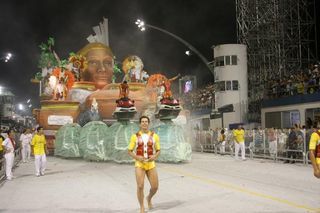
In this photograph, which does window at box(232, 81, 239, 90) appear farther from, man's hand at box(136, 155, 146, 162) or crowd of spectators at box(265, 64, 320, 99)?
man's hand at box(136, 155, 146, 162)

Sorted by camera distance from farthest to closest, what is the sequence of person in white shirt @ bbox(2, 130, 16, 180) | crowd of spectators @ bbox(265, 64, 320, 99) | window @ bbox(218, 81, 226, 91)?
window @ bbox(218, 81, 226, 91)
crowd of spectators @ bbox(265, 64, 320, 99)
person in white shirt @ bbox(2, 130, 16, 180)

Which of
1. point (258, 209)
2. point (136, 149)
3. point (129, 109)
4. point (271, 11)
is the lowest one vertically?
point (258, 209)

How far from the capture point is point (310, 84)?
93.2ft

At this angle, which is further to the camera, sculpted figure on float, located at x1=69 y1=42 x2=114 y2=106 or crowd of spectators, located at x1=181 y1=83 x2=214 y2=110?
crowd of spectators, located at x1=181 y1=83 x2=214 y2=110

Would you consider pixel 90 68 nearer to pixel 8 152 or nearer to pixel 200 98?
pixel 8 152

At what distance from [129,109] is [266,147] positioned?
8209 mm

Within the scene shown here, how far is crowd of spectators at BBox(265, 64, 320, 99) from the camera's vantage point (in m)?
28.2

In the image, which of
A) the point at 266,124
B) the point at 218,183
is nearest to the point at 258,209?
the point at 218,183

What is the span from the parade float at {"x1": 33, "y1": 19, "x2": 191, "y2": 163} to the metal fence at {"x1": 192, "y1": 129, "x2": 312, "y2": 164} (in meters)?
4.67

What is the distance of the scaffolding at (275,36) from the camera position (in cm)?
4109

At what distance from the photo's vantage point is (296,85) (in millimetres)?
30281

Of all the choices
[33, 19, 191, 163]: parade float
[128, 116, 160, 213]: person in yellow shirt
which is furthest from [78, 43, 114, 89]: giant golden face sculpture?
[128, 116, 160, 213]: person in yellow shirt

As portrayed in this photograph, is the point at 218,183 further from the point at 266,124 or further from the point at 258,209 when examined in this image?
the point at 266,124

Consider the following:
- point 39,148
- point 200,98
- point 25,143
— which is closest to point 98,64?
point 25,143
